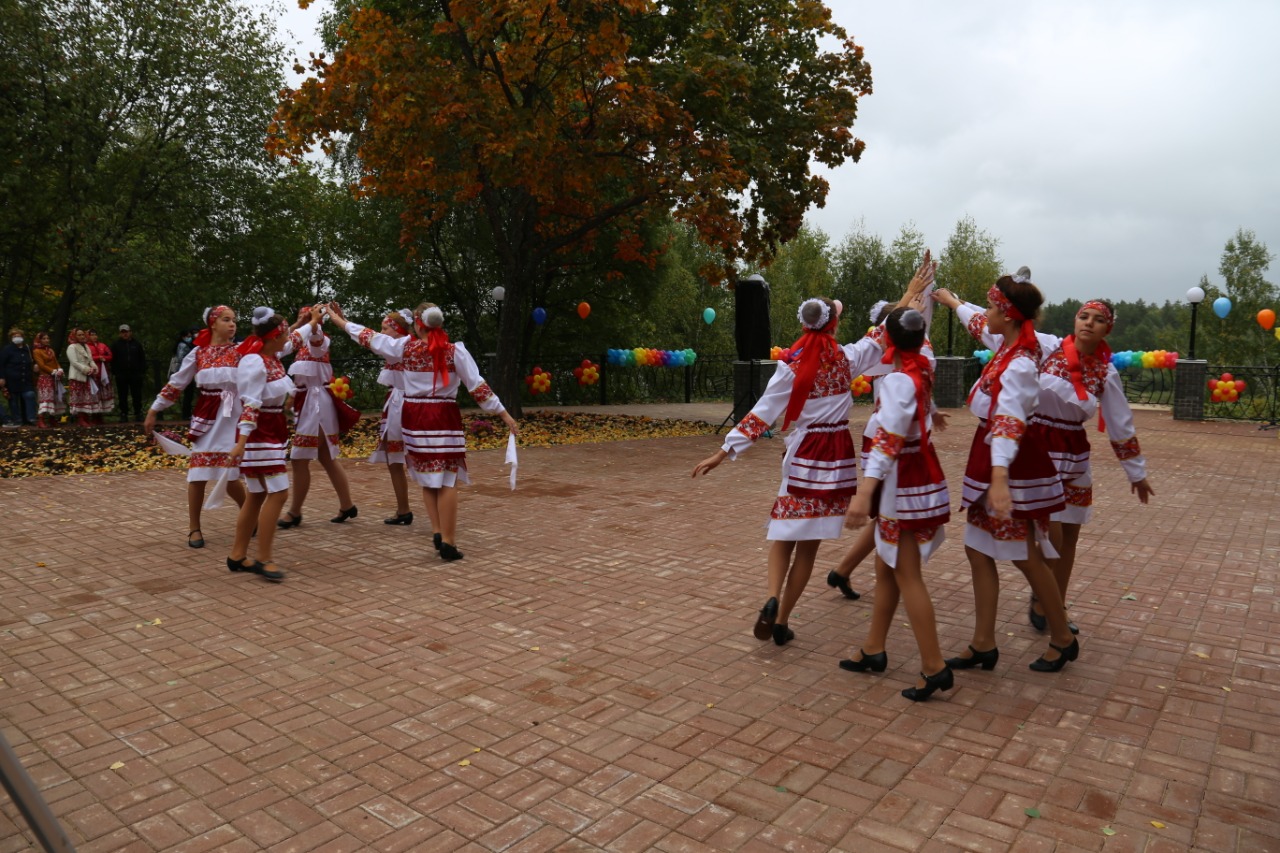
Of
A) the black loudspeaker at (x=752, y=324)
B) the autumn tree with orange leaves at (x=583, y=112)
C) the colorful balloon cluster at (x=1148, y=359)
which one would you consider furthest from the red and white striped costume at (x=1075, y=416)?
the colorful balloon cluster at (x=1148, y=359)

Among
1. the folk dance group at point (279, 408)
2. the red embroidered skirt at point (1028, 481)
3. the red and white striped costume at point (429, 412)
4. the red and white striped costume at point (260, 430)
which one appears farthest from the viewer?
the red and white striped costume at point (429, 412)

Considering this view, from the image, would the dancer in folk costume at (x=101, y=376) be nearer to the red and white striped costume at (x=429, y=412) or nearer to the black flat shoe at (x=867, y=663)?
the red and white striped costume at (x=429, y=412)

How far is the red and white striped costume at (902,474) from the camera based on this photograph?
4.20 metres

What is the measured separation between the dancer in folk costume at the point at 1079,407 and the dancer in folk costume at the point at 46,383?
59.3 feet

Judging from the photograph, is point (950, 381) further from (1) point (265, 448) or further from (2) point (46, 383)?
(1) point (265, 448)

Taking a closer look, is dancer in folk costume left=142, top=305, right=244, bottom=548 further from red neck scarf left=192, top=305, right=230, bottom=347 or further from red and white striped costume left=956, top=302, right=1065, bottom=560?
red and white striped costume left=956, top=302, right=1065, bottom=560

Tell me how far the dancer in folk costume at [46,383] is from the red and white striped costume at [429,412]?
1332 centimetres

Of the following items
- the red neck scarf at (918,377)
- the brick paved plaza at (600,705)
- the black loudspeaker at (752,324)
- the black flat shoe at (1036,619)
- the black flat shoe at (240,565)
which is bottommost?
the brick paved plaza at (600,705)

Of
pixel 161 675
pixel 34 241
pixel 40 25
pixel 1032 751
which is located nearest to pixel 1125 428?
pixel 1032 751

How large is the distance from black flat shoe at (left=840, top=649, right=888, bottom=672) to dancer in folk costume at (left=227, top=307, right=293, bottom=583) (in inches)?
156

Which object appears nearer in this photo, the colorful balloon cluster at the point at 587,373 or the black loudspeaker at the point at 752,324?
the black loudspeaker at the point at 752,324

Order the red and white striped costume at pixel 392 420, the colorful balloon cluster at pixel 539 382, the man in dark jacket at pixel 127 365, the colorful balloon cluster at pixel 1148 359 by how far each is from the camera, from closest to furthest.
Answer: the red and white striped costume at pixel 392 420 → the man in dark jacket at pixel 127 365 → the colorful balloon cluster at pixel 539 382 → the colorful balloon cluster at pixel 1148 359

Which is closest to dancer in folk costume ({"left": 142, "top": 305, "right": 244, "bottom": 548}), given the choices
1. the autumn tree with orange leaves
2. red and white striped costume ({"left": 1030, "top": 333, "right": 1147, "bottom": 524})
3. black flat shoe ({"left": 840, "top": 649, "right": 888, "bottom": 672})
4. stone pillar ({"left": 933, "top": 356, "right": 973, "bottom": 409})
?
black flat shoe ({"left": 840, "top": 649, "right": 888, "bottom": 672})

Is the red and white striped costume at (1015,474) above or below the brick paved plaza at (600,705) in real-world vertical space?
above
